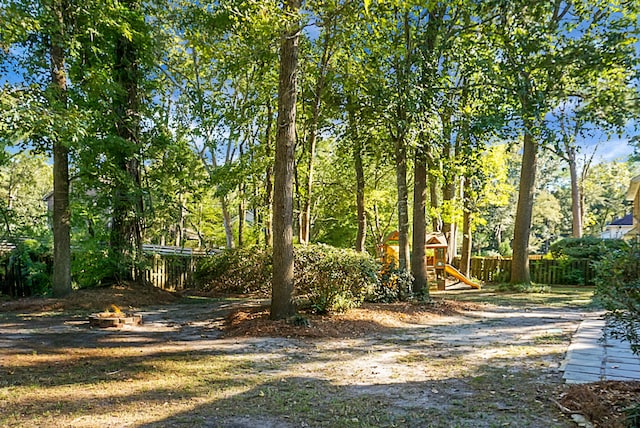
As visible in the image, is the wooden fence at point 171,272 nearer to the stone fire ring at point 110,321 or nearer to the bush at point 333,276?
the bush at point 333,276

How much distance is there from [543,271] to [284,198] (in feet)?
47.1

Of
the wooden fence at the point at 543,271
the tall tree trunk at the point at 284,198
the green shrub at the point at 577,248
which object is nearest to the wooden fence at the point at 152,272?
the tall tree trunk at the point at 284,198

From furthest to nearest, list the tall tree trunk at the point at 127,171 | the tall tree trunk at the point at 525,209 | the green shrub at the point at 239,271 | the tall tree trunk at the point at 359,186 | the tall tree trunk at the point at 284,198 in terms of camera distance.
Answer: the tall tree trunk at the point at 525,209 → the green shrub at the point at 239,271 → the tall tree trunk at the point at 359,186 → the tall tree trunk at the point at 127,171 → the tall tree trunk at the point at 284,198

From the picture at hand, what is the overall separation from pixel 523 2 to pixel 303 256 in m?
7.11

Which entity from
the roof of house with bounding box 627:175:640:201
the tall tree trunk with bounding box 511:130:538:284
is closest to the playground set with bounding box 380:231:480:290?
the tall tree trunk with bounding box 511:130:538:284

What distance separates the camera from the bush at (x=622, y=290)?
119 inches

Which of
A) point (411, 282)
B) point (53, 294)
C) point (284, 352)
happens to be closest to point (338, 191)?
point (411, 282)

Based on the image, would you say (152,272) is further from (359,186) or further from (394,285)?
(394,285)

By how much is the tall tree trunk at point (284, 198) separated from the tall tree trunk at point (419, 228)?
12.6ft

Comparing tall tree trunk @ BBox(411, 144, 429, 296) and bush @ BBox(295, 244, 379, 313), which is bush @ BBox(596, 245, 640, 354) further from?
tall tree trunk @ BBox(411, 144, 429, 296)

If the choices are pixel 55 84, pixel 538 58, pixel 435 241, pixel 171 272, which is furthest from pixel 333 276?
pixel 171 272

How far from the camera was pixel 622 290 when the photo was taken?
307 centimetres

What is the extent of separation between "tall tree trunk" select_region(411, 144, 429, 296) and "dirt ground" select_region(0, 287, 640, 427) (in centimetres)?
160

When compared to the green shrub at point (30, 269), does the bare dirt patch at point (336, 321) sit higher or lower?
lower
